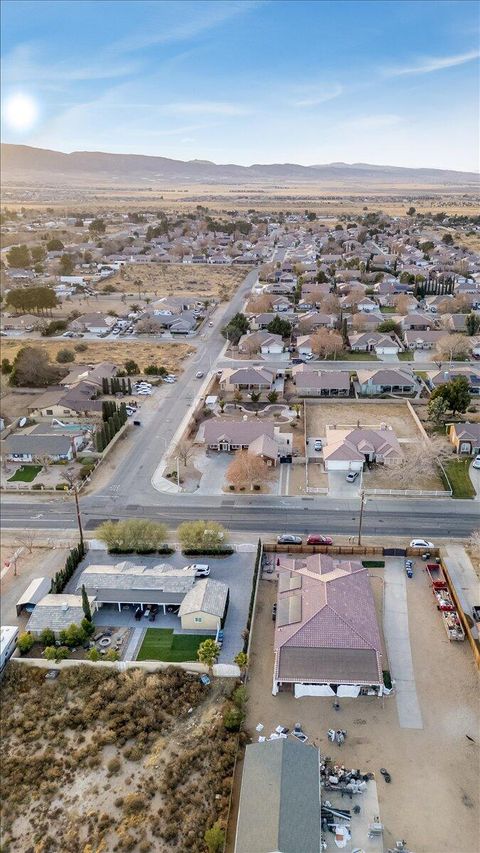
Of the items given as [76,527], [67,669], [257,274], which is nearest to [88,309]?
[257,274]

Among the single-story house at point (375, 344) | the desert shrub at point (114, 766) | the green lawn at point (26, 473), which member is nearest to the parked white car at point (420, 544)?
the desert shrub at point (114, 766)

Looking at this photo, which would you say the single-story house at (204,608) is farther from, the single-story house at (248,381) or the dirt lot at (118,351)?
the dirt lot at (118,351)

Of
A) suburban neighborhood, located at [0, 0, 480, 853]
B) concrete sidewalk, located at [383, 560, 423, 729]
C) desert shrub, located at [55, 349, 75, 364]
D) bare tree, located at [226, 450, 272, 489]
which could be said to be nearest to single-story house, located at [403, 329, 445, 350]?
suburban neighborhood, located at [0, 0, 480, 853]

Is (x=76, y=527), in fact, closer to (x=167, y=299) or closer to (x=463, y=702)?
(x=463, y=702)

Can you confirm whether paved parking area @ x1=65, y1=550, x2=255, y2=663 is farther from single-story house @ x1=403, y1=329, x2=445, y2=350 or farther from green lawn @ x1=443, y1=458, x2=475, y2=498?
single-story house @ x1=403, y1=329, x2=445, y2=350

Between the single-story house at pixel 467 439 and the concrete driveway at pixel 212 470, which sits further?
the single-story house at pixel 467 439

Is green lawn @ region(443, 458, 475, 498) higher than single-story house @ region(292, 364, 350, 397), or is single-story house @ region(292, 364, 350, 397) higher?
single-story house @ region(292, 364, 350, 397)
